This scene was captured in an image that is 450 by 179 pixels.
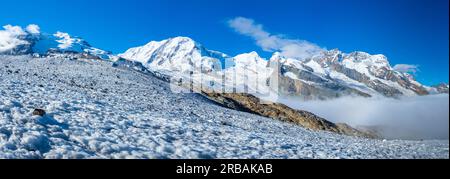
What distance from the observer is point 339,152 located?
17.6m

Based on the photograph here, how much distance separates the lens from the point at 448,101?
45.6 feet

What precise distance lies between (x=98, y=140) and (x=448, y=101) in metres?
11.7

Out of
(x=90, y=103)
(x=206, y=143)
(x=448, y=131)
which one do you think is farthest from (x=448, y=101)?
(x=90, y=103)

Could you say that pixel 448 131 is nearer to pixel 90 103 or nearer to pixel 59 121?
pixel 59 121

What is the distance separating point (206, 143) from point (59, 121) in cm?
578

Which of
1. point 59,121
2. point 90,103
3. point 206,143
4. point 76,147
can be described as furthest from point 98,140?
point 90,103
